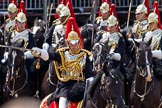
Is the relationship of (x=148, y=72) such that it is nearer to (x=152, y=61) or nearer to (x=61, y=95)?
(x=152, y=61)

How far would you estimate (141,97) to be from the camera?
54.6ft

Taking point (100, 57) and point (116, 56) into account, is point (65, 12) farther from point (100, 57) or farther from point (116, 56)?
point (100, 57)

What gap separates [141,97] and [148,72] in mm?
787

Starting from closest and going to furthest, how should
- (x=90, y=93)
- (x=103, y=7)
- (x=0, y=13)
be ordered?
1. (x=90, y=93)
2. (x=103, y=7)
3. (x=0, y=13)

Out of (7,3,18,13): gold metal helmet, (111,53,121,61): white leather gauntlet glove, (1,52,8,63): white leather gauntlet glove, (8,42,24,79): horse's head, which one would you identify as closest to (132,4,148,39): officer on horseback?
(111,53,121,61): white leather gauntlet glove

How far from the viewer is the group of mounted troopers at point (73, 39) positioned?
14.6 m

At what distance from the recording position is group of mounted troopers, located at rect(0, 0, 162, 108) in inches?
575

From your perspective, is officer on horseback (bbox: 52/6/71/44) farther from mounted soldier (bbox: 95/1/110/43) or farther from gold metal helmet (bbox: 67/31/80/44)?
gold metal helmet (bbox: 67/31/80/44)

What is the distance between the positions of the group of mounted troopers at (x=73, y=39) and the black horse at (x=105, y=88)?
358 mm

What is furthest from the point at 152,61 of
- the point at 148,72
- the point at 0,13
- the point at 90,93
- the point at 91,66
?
the point at 0,13

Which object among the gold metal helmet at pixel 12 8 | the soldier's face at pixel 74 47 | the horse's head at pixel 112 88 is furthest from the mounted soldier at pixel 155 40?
the gold metal helmet at pixel 12 8

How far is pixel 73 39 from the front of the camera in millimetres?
14477

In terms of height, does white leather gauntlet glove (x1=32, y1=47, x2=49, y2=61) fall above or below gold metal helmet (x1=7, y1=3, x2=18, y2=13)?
below

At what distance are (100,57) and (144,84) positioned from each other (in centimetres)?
303
